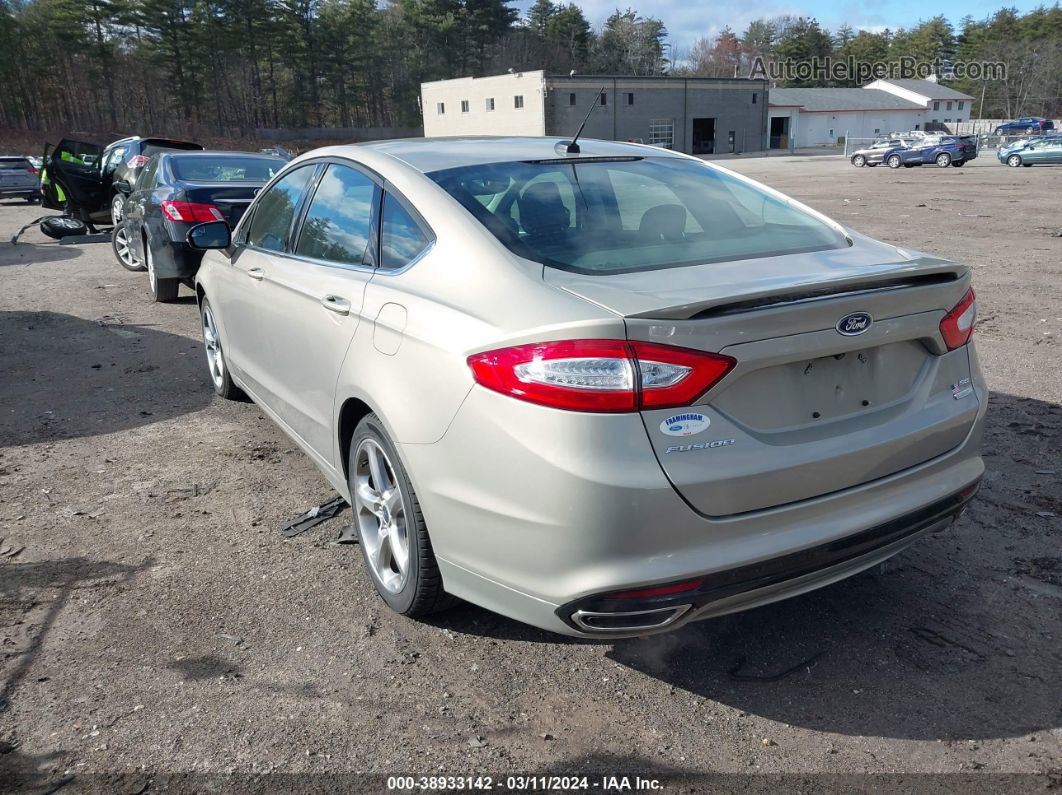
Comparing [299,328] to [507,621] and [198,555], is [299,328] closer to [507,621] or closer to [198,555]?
[198,555]

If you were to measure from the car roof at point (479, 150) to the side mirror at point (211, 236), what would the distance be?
103cm

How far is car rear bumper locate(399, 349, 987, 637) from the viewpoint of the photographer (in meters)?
2.23

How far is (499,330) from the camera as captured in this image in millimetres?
2416

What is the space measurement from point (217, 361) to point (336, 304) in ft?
9.39

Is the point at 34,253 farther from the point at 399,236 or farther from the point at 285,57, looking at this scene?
the point at 285,57

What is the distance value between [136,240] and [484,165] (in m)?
8.75

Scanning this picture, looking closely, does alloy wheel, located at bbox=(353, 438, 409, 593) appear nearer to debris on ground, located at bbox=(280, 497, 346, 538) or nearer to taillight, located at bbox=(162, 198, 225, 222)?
debris on ground, located at bbox=(280, 497, 346, 538)

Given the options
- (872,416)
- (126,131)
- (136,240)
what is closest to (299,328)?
(872,416)

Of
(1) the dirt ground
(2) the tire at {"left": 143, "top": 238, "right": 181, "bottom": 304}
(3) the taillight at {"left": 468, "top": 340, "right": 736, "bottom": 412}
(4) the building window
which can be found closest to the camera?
(3) the taillight at {"left": 468, "top": 340, "right": 736, "bottom": 412}

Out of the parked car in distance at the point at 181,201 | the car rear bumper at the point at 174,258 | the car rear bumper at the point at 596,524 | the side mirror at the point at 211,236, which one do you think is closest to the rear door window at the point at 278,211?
the side mirror at the point at 211,236

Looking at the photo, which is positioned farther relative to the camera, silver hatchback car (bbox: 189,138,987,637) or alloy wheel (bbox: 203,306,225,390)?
alloy wheel (bbox: 203,306,225,390)

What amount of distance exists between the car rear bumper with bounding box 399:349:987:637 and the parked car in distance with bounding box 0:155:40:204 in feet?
95.2

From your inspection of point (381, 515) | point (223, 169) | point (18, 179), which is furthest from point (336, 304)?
point (18, 179)

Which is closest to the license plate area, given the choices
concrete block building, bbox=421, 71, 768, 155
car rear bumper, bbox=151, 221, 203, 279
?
car rear bumper, bbox=151, 221, 203, 279
